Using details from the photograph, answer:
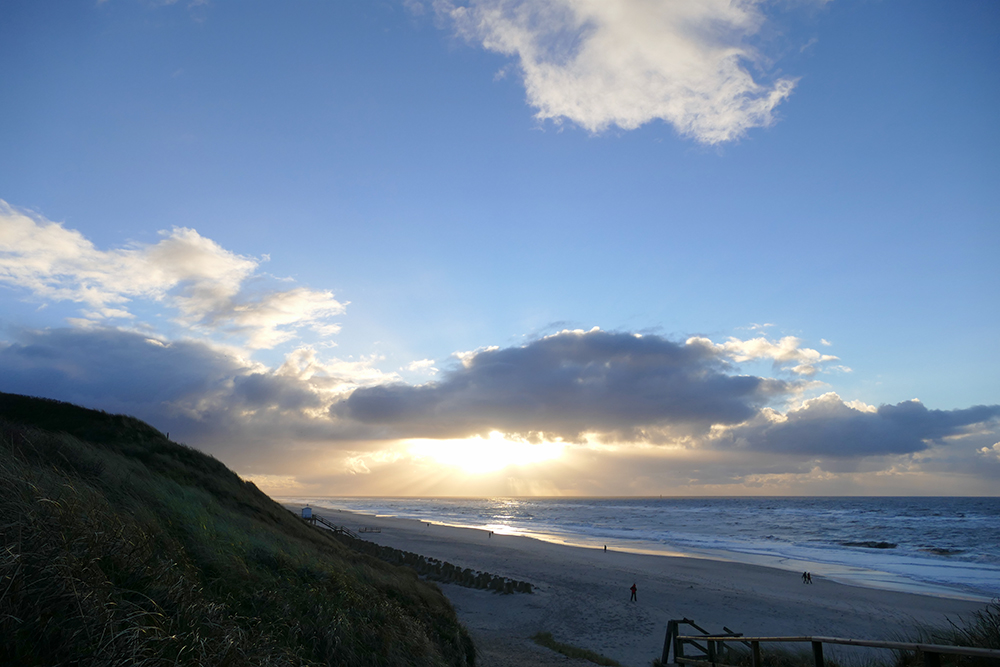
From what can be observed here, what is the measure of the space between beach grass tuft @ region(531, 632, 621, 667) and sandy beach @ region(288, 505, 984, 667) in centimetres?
60

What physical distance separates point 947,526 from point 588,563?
7173 cm

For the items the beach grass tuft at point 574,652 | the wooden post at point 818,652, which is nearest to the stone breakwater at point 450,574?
the beach grass tuft at point 574,652

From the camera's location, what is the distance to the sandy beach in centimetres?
2016

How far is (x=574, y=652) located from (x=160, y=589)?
15.2m

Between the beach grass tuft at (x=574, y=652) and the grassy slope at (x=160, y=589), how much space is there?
4.57 m

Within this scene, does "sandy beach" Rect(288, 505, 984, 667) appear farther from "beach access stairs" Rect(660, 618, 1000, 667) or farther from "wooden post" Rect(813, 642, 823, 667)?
"wooden post" Rect(813, 642, 823, 667)

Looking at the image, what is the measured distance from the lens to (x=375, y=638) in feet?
30.8

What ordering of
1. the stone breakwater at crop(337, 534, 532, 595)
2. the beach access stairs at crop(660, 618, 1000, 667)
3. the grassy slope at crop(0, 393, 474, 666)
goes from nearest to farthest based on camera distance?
the grassy slope at crop(0, 393, 474, 666) < the beach access stairs at crop(660, 618, 1000, 667) < the stone breakwater at crop(337, 534, 532, 595)

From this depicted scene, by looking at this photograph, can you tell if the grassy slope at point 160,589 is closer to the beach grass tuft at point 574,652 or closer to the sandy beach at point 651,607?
the beach grass tuft at point 574,652

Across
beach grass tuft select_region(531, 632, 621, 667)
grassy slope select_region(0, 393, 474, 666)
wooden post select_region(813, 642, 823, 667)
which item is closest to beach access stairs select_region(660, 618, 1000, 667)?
wooden post select_region(813, 642, 823, 667)

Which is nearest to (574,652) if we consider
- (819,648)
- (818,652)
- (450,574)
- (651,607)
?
(651,607)

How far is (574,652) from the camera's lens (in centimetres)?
1741

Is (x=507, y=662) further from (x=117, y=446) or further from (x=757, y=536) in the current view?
(x=757, y=536)

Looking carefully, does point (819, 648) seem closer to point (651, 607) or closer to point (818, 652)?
point (818, 652)
